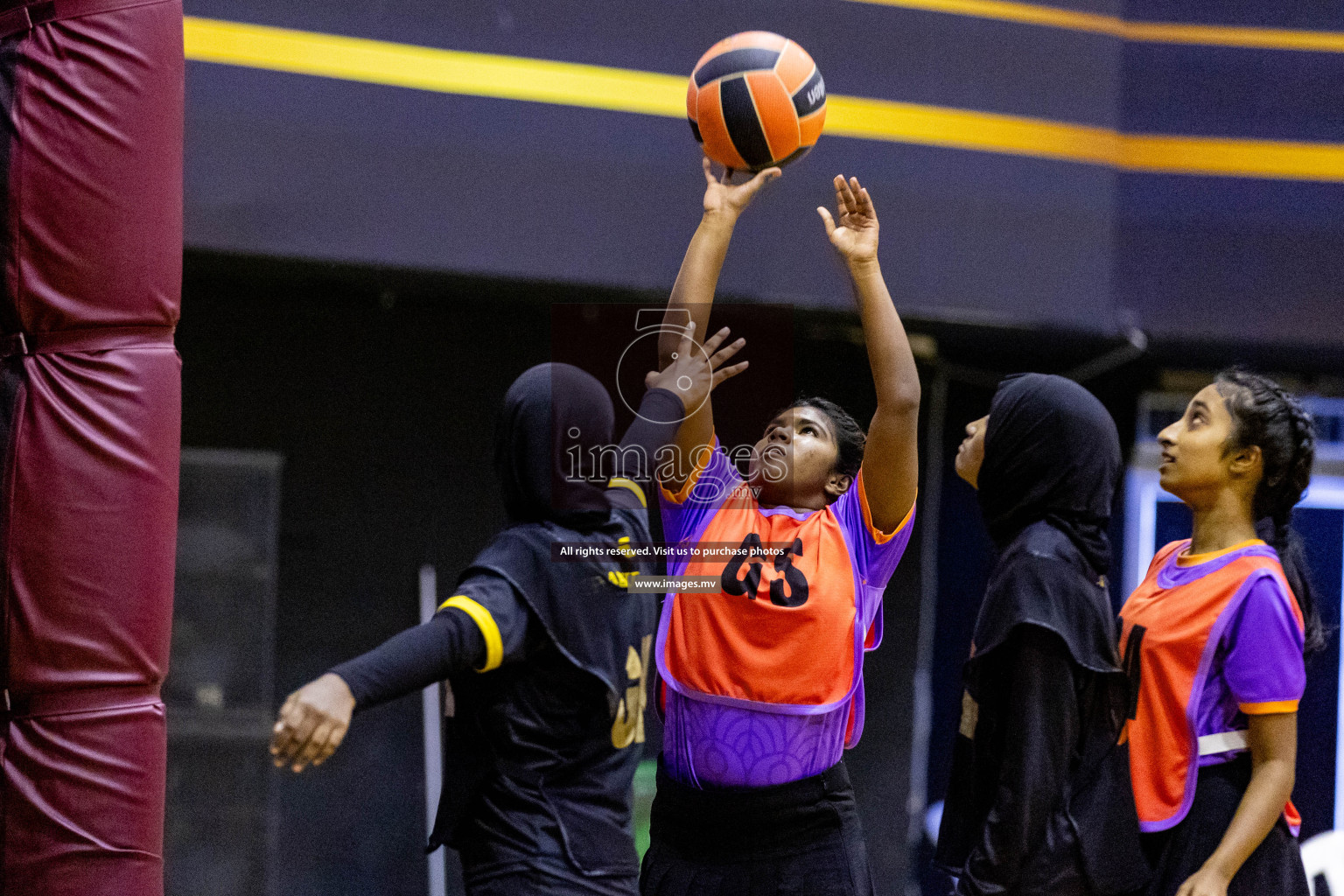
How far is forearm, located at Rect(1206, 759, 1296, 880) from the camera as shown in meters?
2.64

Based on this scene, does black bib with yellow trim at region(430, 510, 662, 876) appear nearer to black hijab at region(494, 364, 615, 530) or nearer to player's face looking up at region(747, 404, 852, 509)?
black hijab at region(494, 364, 615, 530)

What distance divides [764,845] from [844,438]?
0.86 m

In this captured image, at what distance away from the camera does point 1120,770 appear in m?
2.77

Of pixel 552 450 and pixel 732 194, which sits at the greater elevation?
pixel 732 194

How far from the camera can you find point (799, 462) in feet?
8.96

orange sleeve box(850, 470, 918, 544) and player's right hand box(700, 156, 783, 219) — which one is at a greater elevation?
player's right hand box(700, 156, 783, 219)

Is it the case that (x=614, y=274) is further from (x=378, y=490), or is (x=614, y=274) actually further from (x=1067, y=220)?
(x=1067, y=220)

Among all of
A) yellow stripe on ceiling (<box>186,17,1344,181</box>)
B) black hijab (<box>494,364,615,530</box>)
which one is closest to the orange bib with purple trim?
black hijab (<box>494,364,615,530</box>)

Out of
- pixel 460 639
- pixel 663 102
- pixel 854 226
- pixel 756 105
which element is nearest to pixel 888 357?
pixel 854 226

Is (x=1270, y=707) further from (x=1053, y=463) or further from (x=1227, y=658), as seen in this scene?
(x=1053, y=463)

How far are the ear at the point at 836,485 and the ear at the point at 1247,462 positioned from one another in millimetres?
901

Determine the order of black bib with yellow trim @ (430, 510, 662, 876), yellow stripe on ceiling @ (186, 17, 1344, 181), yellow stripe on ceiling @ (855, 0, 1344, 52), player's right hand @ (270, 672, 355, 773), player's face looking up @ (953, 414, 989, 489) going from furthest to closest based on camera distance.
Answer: yellow stripe on ceiling @ (855, 0, 1344, 52) → yellow stripe on ceiling @ (186, 17, 1344, 181) → player's face looking up @ (953, 414, 989, 489) → black bib with yellow trim @ (430, 510, 662, 876) → player's right hand @ (270, 672, 355, 773)

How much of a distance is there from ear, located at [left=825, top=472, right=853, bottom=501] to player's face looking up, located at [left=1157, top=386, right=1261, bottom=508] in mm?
768

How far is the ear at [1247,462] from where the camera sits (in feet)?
9.69
